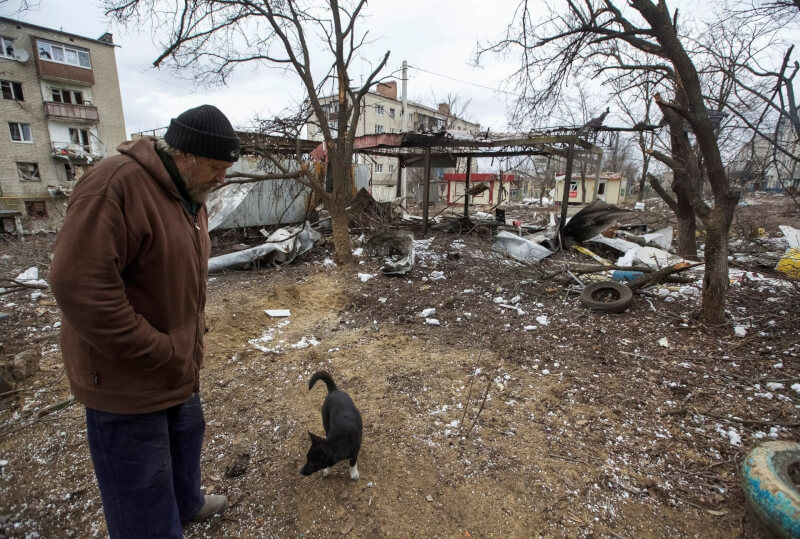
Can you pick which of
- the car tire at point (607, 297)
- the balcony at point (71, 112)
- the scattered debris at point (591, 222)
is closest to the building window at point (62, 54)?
the balcony at point (71, 112)

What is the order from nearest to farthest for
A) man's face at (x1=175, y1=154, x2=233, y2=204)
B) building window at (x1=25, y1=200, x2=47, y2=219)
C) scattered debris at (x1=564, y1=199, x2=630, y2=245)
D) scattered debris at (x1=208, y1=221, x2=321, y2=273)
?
man's face at (x1=175, y1=154, x2=233, y2=204) → scattered debris at (x1=208, y1=221, x2=321, y2=273) → scattered debris at (x1=564, y1=199, x2=630, y2=245) → building window at (x1=25, y1=200, x2=47, y2=219)

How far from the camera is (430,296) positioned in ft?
19.7

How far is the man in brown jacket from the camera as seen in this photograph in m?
1.11

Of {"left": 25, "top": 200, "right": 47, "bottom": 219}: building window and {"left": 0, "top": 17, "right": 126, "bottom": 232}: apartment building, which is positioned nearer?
{"left": 0, "top": 17, "right": 126, "bottom": 232}: apartment building

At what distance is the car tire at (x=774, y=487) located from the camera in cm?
178

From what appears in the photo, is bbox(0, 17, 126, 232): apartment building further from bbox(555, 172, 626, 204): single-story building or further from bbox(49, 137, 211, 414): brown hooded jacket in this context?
bbox(555, 172, 626, 204): single-story building

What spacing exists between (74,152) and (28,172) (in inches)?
108

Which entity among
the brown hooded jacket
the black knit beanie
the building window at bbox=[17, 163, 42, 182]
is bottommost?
the brown hooded jacket

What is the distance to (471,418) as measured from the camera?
3.00 metres

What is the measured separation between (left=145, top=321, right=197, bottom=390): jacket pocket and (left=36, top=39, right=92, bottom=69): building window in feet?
111

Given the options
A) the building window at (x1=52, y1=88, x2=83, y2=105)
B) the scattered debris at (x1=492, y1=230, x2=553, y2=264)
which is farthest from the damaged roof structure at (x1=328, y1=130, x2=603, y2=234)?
the building window at (x1=52, y1=88, x2=83, y2=105)

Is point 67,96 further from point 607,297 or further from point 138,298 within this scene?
point 607,297

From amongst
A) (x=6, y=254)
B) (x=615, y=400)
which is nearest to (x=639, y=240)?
(x=615, y=400)

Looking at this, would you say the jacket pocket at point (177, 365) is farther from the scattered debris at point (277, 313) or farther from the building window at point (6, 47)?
the building window at point (6, 47)
